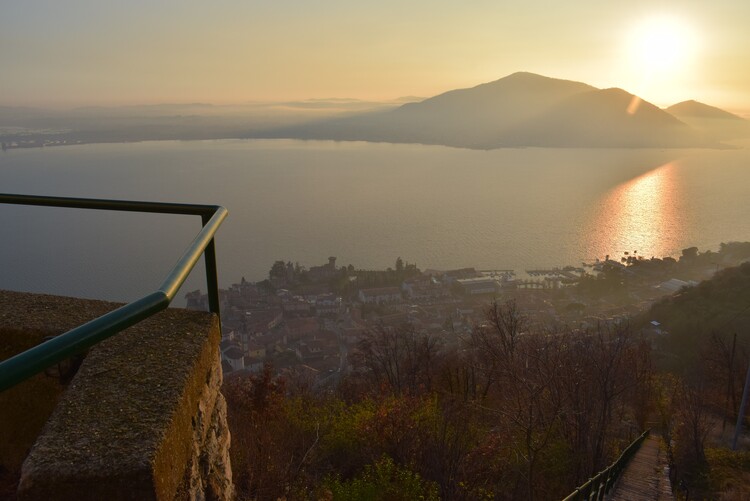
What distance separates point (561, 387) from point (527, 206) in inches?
2300

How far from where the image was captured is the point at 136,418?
1290mm

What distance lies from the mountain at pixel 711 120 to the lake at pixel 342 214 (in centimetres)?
7902

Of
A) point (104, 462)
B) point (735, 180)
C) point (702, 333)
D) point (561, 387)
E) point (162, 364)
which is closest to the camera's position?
point (104, 462)

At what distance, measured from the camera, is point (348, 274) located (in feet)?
136

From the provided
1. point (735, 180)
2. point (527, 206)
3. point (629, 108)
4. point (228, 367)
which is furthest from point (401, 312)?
point (629, 108)

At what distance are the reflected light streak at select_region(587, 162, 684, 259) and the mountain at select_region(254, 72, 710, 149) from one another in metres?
60.1

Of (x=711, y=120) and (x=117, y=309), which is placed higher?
(x=711, y=120)

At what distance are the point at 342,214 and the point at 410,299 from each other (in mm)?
21894

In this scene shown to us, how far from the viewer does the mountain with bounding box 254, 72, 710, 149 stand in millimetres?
138875

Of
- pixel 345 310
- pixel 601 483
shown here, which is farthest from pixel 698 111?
pixel 601 483

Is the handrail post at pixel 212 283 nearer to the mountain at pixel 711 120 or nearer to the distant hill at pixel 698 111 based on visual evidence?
the mountain at pixel 711 120

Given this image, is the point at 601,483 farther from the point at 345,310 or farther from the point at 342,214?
the point at 342,214

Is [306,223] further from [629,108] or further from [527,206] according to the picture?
[629,108]

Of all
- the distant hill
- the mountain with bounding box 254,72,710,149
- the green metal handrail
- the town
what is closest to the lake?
the town
